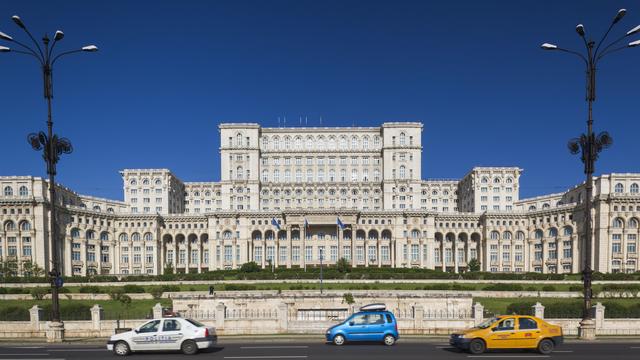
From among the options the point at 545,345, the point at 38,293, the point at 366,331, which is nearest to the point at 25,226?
the point at 38,293

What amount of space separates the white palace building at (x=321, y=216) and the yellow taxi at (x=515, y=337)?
5921 cm

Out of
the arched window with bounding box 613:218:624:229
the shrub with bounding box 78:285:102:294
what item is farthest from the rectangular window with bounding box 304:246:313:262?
the arched window with bounding box 613:218:624:229

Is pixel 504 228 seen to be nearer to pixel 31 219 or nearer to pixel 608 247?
pixel 608 247

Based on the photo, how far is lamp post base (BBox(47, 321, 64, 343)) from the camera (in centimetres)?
2411

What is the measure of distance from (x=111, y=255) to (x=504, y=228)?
10152 centimetres

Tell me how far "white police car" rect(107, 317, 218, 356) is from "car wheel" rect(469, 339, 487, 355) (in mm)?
12597

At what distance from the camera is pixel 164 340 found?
20.1 m

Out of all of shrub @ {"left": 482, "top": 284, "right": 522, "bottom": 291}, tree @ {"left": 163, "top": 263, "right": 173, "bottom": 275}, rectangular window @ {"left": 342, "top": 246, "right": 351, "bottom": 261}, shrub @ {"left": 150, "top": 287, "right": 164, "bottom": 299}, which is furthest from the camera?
rectangular window @ {"left": 342, "top": 246, "right": 351, "bottom": 261}

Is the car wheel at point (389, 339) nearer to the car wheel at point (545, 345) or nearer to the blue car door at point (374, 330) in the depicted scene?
the blue car door at point (374, 330)

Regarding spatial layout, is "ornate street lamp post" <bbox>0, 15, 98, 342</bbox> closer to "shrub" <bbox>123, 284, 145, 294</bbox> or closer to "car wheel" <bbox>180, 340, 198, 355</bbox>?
"car wheel" <bbox>180, 340, 198, 355</bbox>

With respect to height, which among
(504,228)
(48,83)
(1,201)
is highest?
(48,83)

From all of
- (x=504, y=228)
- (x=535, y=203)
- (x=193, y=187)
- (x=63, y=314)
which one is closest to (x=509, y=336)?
(x=63, y=314)

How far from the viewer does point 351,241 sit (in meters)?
105

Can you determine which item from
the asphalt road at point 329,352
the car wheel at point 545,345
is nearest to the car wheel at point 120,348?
the asphalt road at point 329,352
